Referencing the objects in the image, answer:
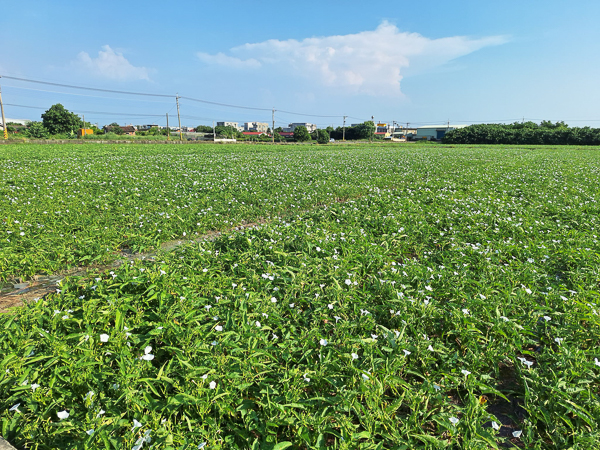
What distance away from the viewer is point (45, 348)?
8.43 feet

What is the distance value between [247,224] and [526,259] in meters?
5.66

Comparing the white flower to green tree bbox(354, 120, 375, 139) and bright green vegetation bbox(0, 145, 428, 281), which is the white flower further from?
green tree bbox(354, 120, 375, 139)

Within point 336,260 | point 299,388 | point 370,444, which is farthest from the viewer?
point 336,260

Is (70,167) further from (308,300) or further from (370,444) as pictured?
(370,444)

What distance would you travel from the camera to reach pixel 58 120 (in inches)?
2628

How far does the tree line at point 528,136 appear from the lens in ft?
214

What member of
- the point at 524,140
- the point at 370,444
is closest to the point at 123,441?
the point at 370,444

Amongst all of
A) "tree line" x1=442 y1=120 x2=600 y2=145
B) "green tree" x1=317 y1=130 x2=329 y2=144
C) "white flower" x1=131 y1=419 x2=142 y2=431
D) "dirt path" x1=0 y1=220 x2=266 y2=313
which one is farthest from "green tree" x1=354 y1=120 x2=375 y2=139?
"white flower" x1=131 y1=419 x2=142 y2=431

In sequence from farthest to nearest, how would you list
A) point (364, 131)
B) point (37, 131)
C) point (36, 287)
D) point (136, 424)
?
point (364, 131), point (37, 131), point (36, 287), point (136, 424)

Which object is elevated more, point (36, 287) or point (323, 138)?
point (323, 138)

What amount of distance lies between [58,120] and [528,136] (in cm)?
10474

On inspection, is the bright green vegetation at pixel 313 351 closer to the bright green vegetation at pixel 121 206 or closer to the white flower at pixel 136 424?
the white flower at pixel 136 424

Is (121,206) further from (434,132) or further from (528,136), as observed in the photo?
(434,132)

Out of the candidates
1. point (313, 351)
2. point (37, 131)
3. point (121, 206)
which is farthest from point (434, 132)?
point (313, 351)
